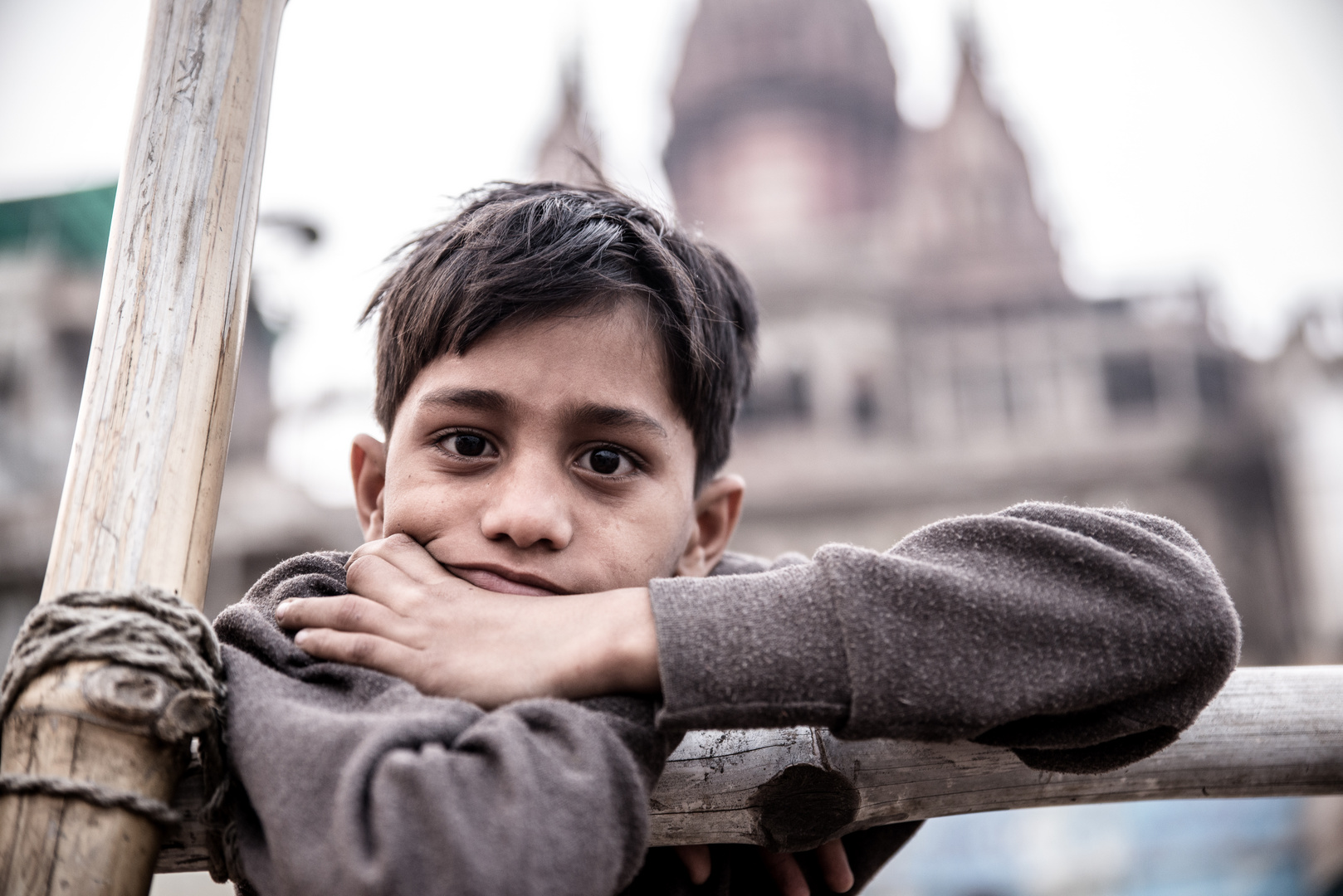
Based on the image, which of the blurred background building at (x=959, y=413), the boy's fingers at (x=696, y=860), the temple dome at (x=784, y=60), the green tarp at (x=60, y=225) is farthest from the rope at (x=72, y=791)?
the temple dome at (x=784, y=60)

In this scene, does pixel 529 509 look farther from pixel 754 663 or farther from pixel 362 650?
pixel 754 663

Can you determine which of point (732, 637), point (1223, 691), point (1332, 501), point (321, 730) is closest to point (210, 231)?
point (321, 730)

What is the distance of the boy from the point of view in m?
0.90

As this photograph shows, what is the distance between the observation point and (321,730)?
950mm

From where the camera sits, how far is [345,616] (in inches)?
44.8

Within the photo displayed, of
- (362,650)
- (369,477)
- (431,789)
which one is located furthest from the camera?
(369,477)

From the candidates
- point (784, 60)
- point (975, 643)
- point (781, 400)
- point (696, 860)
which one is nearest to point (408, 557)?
point (696, 860)

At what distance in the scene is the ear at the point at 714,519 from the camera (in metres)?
1.72

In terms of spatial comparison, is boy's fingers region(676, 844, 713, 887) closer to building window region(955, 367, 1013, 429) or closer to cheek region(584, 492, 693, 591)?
cheek region(584, 492, 693, 591)

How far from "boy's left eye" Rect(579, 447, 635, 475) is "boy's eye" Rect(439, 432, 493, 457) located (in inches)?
4.9

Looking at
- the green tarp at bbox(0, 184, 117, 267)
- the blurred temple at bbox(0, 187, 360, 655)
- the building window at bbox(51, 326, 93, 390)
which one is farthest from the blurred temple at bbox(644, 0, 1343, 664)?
the building window at bbox(51, 326, 93, 390)

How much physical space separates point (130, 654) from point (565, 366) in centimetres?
60

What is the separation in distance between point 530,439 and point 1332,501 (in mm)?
17171

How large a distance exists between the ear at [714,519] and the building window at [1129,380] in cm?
1983
